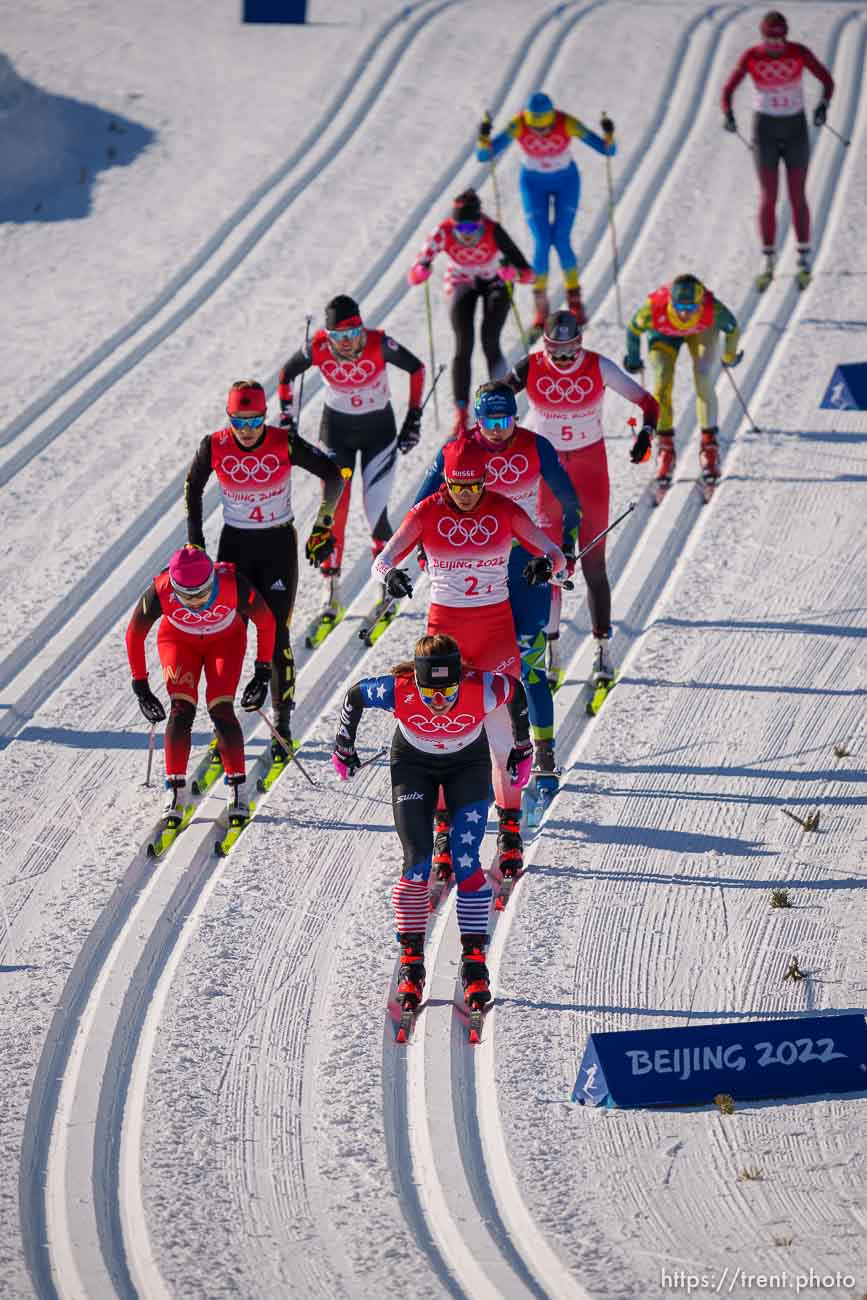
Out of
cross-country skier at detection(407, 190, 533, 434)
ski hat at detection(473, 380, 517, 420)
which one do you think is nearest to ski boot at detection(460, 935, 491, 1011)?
ski hat at detection(473, 380, 517, 420)

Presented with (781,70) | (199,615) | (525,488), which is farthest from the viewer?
(781,70)

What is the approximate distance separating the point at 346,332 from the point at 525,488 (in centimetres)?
198

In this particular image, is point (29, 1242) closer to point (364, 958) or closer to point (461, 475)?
point (364, 958)

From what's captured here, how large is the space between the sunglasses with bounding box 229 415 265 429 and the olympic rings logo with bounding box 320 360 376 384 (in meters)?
1.51

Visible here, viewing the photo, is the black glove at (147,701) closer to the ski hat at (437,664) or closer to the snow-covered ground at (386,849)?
the snow-covered ground at (386,849)

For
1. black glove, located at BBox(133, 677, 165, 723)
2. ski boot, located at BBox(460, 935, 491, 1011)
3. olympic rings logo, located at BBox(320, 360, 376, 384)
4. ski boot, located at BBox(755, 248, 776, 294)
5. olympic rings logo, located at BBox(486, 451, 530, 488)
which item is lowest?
ski boot, located at BBox(460, 935, 491, 1011)

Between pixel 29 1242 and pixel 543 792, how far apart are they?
167 inches

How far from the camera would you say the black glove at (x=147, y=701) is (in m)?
10.2

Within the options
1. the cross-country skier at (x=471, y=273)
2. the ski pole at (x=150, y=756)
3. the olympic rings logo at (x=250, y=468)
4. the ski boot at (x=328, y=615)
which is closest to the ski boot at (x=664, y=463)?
the cross-country skier at (x=471, y=273)

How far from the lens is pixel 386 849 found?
10.4m

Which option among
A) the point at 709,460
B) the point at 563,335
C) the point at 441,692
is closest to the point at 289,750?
the point at 441,692

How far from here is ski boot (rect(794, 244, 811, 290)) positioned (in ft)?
56.4

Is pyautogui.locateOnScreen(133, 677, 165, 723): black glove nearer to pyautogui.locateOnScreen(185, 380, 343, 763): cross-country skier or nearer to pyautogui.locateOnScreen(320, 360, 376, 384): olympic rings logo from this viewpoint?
pyautogui.locateOnScreen(185, 380, 343, 763): cross-country skier

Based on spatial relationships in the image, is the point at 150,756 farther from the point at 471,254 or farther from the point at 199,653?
the point at 471,254
